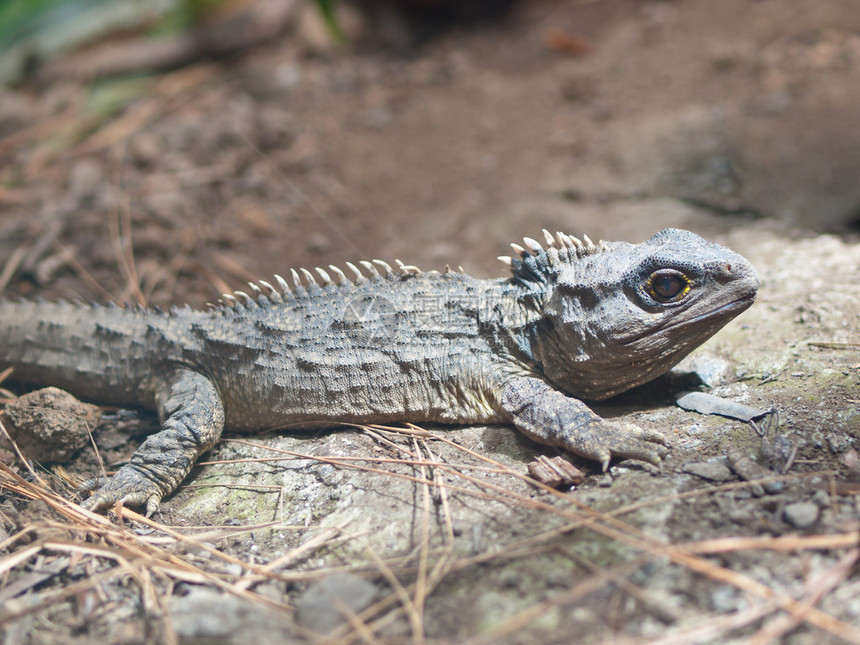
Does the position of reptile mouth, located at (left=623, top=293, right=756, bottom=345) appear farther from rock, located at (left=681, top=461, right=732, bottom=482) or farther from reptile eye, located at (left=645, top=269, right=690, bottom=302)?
rock, located at (left=681, top=461, right=732, bottom=482)

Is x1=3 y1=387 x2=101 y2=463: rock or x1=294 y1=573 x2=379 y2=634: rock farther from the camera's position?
x1=3 y1=387 x2=101 y2=463: rock

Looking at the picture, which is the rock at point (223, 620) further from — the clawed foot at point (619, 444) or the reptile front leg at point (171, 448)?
the clawed foot at point (619, 444)

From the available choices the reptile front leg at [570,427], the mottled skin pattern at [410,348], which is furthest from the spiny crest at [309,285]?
the reptile front leg at [570,427]

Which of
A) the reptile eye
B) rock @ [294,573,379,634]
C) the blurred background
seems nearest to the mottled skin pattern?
the reptile eye

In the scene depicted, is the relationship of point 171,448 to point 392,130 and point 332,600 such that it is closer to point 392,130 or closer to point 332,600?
point 332,600

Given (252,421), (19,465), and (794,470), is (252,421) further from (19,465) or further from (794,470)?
(794,470)

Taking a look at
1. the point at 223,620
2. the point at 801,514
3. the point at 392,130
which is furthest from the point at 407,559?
the point at 392,130
